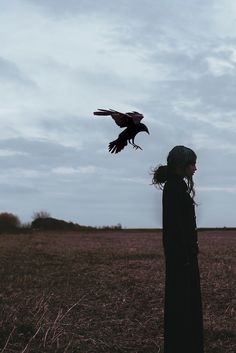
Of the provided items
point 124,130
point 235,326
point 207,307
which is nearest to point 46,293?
point 207,307

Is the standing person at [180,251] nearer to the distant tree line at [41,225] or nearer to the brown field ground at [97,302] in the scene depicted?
the brown field ground at [97,302]

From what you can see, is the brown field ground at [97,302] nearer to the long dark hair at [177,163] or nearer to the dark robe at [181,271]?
the dark robe at [181,271]

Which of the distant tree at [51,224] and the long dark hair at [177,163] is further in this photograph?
the distant tree at [51,224]

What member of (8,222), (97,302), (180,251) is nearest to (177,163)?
(180,251)

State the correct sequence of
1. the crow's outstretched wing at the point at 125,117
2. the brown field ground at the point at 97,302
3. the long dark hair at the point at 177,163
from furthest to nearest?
the brown field ground at the point at 97,302
the long dark hair at the point at 177,163
the crow's outstretched wing at the point at 125,117

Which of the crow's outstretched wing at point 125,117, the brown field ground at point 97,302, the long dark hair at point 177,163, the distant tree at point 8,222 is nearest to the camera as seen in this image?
the crow's outstretched wing at point 125,117

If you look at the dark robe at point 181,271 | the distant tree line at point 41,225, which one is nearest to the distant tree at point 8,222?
the distant tree line at point 41,225

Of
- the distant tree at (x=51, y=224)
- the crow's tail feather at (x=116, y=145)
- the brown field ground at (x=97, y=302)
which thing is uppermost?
the distant tree at (x=51, y=224)

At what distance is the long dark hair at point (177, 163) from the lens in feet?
20.3

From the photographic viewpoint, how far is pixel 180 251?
6.18 metres

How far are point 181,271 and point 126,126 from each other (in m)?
2.21

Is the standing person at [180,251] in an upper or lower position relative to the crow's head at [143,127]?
lower

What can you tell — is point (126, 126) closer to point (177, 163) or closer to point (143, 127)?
point (143, 127)

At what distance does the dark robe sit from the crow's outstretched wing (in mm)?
1818
